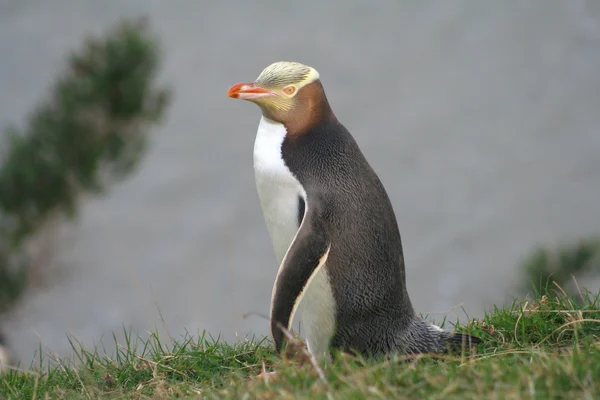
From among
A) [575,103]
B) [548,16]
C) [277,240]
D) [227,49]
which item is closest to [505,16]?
[548,16]

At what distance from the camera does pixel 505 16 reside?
4031 cm

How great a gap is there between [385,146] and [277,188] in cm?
3103

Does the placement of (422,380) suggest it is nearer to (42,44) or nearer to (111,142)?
(111,142)

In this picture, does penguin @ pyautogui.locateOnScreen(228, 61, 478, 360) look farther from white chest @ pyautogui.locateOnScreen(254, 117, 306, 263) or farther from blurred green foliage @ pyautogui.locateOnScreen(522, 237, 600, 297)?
blurred green foliage @ pyautogui.locateOnScreen(522, 237, 600, 297)

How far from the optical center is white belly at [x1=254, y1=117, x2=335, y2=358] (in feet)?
12.3

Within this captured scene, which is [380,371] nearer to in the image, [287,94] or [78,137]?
[287,94]

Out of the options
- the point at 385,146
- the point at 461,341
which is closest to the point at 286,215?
the point at 461,341

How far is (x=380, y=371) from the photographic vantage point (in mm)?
2803

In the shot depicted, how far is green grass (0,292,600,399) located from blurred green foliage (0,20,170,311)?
10.9m

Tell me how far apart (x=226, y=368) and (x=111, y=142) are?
1229 centimetres

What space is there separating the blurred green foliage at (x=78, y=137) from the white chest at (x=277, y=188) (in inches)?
426

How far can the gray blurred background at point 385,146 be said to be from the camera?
31234 mm

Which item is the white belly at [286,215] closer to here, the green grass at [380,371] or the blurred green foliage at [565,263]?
the green grass at [380,371]

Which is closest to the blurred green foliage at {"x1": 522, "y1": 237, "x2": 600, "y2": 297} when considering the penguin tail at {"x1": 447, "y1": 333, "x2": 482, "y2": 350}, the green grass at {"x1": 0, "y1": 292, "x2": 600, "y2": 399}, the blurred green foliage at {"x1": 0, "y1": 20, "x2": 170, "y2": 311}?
the green grass at {"x1": 0, "y1": 292, "x2": 600, "y2": 399}
